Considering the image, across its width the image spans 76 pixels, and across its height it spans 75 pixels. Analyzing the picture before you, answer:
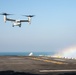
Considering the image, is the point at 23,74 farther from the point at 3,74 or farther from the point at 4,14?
the point at 4,14

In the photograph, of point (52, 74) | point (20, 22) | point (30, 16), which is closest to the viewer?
point (52, 74)

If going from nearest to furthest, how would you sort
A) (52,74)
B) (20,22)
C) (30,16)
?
1. (52,74)
2. (20,22)
3. (30,16)

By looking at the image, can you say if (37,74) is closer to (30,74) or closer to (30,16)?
(30,74)

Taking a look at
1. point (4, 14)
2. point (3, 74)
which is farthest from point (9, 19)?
point (3, 74)

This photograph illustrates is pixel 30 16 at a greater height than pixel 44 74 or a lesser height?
greater

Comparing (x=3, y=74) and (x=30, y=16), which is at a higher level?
(x=30, y=16)

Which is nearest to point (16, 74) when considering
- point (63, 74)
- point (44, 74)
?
point (44, 74)

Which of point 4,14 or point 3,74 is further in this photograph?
point 4,14

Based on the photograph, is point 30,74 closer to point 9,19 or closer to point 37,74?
point 37,74

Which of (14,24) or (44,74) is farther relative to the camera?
(14,24)
